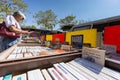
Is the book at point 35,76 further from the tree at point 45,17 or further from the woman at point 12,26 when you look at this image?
the tree at point 45,17

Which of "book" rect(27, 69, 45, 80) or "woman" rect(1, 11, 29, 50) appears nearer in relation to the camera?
"book" rect(27, 69, 45, 80)

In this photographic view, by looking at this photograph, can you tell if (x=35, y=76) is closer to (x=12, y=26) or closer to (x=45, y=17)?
(x=12, y=26)

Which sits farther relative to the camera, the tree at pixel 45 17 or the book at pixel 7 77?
the tree at pixel 45 17

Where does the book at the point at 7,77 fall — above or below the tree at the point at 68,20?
below

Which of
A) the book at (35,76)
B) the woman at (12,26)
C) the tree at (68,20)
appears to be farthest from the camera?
the tree at (68,20)

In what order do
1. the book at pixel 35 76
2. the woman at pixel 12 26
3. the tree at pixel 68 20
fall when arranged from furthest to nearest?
the tree at pixel 68 20 < the woman at pixel 12 26 < the book at pixel 35 76

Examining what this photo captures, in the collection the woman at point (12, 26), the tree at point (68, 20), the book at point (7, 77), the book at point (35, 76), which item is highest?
the tree at point (68, 20)

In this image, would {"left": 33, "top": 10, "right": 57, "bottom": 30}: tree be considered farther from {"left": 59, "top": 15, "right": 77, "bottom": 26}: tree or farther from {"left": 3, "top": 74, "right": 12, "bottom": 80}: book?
{"left": 3, "top": 74, "right": 12, "bottom": 80}: book

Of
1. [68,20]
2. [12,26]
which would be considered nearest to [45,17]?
[68,20]

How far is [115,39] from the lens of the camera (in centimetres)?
200

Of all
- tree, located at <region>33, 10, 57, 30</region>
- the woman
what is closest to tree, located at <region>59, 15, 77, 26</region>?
tree, located at <region>33, 10, 57, 30</region>

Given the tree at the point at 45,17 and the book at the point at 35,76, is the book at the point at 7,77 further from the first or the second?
the tree at the point at 45,17

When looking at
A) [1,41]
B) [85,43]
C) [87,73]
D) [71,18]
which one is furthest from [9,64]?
[71,18]

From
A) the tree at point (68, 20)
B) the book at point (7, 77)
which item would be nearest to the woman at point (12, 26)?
the book at point (7, 77)
